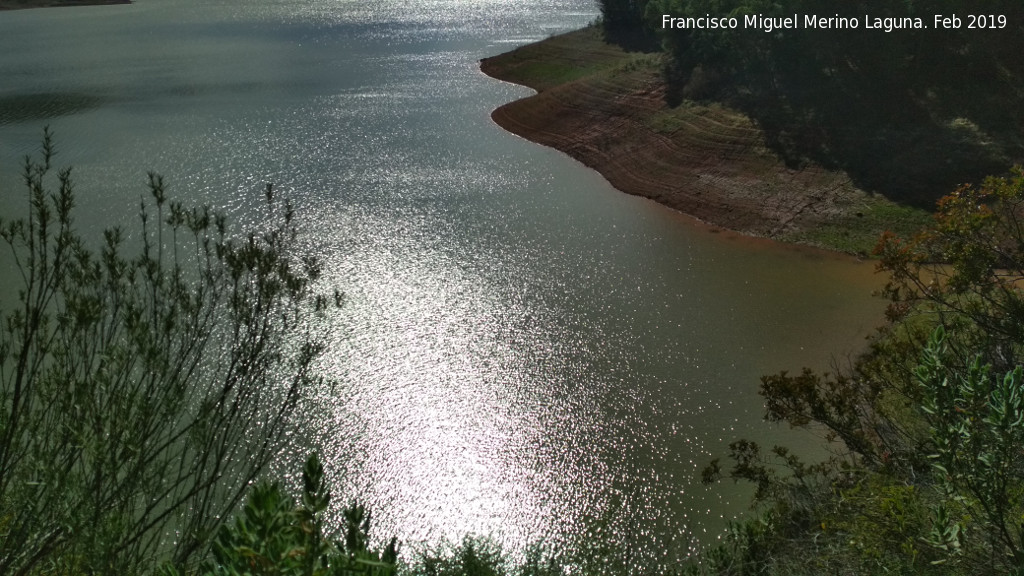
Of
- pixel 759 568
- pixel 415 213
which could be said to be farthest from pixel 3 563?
pixel 415 213

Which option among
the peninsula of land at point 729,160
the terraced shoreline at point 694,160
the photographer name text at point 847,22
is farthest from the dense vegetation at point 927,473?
the photographer name text at point 847,22

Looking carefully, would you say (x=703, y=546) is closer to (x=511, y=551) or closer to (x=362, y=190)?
(x=511, y=551)

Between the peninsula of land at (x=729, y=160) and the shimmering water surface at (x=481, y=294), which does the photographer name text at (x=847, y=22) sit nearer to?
the peninsula of land at (x=729, y=160)

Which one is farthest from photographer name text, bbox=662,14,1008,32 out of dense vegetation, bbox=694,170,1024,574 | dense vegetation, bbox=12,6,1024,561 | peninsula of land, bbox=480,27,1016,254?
dense vegetation, bbox=694,170,1024,574

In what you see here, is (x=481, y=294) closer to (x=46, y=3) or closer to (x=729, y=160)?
(x=729, y=160)

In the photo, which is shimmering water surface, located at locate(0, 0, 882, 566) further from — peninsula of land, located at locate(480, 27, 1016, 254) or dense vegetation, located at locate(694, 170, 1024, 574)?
dense vegetation, located at locate(694, 170, 1024, 574)

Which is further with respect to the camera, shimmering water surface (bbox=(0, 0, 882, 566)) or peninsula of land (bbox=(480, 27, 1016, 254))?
peninsula of land (bbox=(480, 27, 1016, 254))
